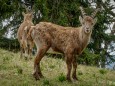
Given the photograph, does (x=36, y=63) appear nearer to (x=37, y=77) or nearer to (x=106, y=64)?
(x=37, y=77)

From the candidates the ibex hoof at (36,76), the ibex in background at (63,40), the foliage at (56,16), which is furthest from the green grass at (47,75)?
the foliage at (56,16)

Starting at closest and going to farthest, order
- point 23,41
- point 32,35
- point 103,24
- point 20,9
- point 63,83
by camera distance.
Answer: point 63,83 < point 32,35 < point 23,41 < point 20,9 < point 103,24

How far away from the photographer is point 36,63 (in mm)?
12492

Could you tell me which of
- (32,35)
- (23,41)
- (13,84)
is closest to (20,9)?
(23,41)

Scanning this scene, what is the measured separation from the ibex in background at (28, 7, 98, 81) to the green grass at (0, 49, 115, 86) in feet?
1.20

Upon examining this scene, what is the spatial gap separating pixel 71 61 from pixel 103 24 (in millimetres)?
14313

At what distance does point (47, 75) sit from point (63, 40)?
1403 millimetres

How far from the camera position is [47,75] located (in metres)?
13.3

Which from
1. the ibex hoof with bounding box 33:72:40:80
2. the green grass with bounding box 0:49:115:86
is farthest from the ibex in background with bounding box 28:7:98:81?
the green grass with bounding box 0:49:115:86

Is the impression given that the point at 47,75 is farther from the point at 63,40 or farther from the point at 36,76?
the point at 63,40

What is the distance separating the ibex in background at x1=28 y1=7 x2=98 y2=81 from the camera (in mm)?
12414

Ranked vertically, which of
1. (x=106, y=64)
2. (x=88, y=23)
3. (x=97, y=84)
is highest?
(x=88, y=23)

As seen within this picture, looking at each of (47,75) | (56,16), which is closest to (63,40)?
(47,75)

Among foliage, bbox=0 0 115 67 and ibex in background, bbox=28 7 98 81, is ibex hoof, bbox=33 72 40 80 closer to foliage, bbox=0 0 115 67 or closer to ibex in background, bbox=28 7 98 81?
ibex in background, bbox=28 7 98 81
